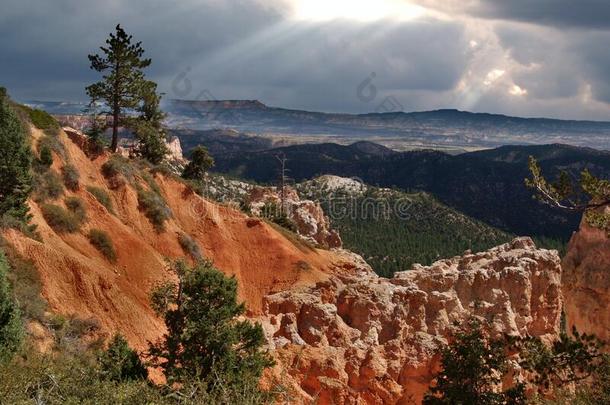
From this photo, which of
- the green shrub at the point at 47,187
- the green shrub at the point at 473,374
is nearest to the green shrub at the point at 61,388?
the green shrub at the point at 473,374

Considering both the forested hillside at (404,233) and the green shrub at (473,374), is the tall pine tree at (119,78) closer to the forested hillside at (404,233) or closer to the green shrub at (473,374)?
the green shrub at (473,374)

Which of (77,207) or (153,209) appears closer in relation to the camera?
(77,207)

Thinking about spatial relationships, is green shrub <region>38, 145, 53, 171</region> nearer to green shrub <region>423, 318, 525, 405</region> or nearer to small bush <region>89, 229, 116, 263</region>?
small bush <region>89, 229, 116, 263</region>

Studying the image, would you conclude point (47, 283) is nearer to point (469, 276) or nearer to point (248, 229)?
point (248, 229)

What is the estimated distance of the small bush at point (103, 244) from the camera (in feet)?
128

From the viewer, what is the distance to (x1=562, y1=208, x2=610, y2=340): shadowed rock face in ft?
119

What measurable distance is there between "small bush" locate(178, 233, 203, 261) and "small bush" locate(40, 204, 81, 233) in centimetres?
968

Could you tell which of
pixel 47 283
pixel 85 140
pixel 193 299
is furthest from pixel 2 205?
pixel 85 140

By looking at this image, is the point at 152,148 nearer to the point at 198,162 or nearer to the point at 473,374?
the point at 198,162

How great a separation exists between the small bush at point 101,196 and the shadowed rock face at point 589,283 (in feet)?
107

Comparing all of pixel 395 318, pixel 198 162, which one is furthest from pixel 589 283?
pixel 198 162

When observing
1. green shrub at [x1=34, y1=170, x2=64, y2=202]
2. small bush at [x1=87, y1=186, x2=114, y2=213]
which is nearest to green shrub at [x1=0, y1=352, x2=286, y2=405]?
green shrub at [x1=34, y1=170, x2=64, y2=202]

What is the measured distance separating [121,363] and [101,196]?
74.7 ft

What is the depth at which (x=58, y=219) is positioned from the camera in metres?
38.2
